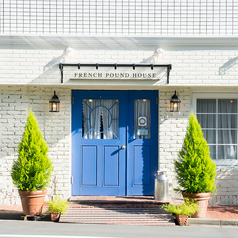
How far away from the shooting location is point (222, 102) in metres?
8.52

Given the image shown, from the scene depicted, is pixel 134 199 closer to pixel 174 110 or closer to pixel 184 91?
pixel 174 110

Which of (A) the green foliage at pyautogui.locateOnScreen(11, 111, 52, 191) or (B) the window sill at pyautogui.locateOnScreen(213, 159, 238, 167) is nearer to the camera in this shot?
(A) the green foliage at pyautogui.locateOnScreen(11, 111, 52, 191)

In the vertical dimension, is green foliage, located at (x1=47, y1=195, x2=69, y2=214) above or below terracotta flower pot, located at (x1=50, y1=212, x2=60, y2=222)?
above

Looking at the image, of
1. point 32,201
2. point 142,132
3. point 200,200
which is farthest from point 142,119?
point 32,201

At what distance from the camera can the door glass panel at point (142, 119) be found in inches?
333

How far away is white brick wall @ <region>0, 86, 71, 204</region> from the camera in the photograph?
320 inches

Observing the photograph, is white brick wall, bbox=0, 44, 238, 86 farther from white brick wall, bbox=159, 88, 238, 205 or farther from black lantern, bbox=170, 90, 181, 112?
white brick wall, bbox=159, 88, 238, 205

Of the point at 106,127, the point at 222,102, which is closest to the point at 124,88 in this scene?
the point at 106,127

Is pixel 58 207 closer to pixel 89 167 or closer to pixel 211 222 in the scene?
pixel 89 167

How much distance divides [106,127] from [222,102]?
2915 millimetres

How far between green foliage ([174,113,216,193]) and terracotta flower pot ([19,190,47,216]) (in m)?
2.91

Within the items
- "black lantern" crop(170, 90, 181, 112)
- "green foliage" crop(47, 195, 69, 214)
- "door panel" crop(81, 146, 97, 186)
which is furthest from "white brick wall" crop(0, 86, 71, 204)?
"black lantern" crop(170, 90, 181, 112)

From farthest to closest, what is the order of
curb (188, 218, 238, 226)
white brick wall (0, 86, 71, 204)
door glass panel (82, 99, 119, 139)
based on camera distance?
door glass panel (82, 99, 119, 139) → white brick wall (0, 86, 71, 204) → curb (188, 218, 238, 226)

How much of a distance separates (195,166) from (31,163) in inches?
131
